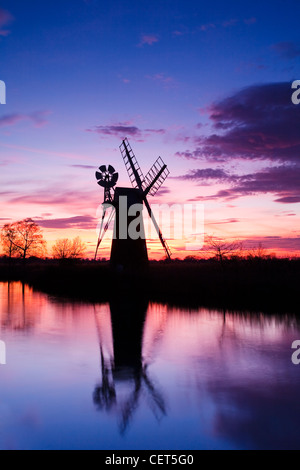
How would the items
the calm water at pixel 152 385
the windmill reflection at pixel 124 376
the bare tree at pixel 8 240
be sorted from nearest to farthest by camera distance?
the calm water at pixel 152 385, the windmill reflection at pixel 124 376, the bare tree at pixel 8 240

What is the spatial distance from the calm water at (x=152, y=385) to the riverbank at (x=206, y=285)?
3.41m

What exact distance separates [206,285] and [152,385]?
47.7 feet

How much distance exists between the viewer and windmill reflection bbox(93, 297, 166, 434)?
23.6 feet

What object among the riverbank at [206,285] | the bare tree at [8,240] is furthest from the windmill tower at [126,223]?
the bare tree at [8,240]

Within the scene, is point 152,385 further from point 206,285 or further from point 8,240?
point 8,240

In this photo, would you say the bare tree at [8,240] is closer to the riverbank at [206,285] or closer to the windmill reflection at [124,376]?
the riverbank at [206,285]

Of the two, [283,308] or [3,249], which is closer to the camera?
[283,308]

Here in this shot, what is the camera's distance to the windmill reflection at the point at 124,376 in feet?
23.6

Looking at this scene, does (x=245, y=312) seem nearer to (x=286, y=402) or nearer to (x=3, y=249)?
(x=286, y=402)

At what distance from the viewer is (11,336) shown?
560 inches

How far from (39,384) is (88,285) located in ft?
69.6

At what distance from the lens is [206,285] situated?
22.6 metres

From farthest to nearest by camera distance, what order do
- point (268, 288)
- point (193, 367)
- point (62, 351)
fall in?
point (268, 288)
point (62, 351)
point (193, 367)
